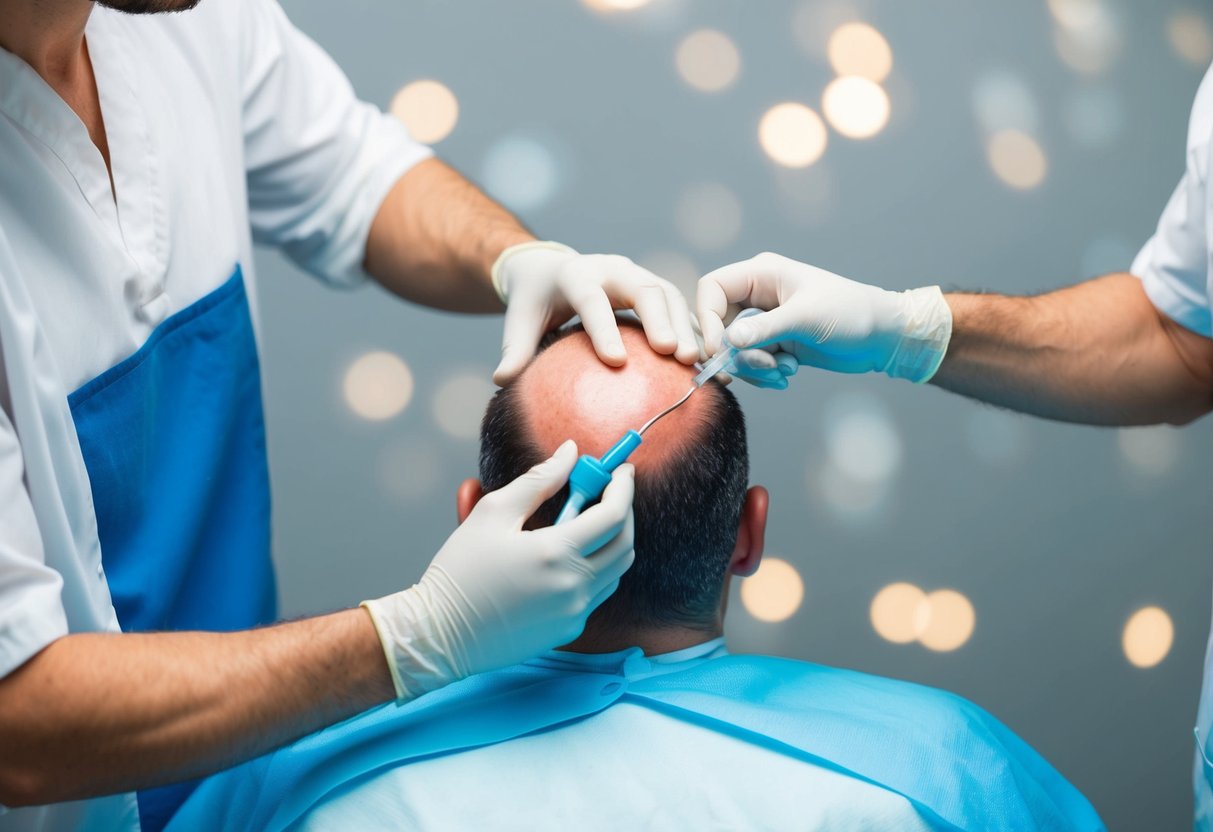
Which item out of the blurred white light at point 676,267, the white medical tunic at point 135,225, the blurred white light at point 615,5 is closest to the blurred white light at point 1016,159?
the blurred white light at point 676,267

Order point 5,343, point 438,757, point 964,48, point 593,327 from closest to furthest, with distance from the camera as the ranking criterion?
point 5,343 → point 438,757 → point 593,327 → point 964,48

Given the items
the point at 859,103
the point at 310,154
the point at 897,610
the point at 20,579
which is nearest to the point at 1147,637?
the point at 897,610

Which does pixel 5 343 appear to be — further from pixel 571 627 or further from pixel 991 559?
pixel 991 559

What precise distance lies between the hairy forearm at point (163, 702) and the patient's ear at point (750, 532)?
0.40 metres

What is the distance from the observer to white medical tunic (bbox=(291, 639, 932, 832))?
0.98 m

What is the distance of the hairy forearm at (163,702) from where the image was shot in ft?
2.91

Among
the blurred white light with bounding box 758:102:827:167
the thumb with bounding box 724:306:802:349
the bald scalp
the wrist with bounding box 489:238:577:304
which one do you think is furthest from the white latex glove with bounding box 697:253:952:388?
the blurred white light with bounding box 758:102:827:167

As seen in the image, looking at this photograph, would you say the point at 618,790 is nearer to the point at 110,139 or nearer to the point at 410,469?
the point at 110,139

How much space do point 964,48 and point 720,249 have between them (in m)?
0.59

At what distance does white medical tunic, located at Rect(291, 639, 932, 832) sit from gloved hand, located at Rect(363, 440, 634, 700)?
0.09m

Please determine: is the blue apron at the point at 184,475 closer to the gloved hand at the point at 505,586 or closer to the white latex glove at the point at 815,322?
the gloved hand at the point at 505,586

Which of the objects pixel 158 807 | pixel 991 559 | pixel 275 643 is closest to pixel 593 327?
pixel 275 643

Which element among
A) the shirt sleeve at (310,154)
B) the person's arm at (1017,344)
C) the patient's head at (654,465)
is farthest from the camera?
the shirt sleeve at (310,154)

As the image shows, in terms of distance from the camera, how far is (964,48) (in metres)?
2.09
